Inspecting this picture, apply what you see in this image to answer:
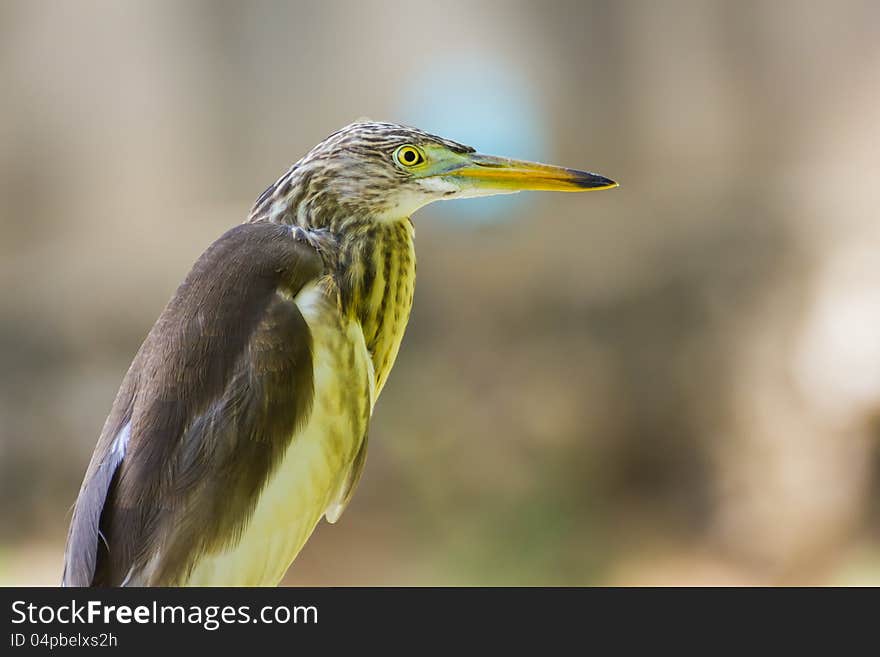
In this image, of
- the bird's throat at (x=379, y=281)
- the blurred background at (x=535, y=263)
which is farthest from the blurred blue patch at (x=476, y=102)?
the bird's throat at (x=379, y=281)

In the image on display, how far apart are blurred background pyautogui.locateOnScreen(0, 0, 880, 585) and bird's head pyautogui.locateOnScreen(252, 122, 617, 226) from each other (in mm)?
1910

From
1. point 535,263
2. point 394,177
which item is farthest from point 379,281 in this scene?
point 535,263

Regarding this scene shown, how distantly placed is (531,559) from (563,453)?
315 millimetres

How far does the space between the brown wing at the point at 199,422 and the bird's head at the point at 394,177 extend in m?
0.08

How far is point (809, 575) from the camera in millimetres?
2715

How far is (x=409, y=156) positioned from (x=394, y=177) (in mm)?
25

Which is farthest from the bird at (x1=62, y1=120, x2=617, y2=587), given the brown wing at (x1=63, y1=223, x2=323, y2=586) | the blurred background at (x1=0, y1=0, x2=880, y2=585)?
the blurred background at (x1=0, y1=0, x2=880, y2=585)

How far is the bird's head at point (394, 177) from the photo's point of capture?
0.97 m

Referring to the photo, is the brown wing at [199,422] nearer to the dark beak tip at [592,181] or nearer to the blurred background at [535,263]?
the dark beak tip at [592,181]

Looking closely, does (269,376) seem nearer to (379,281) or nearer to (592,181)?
(379,281)

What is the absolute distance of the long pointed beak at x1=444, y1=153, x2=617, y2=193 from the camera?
38.4 inches
